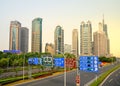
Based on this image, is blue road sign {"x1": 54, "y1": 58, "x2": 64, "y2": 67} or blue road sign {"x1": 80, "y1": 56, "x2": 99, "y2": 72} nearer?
blue road sign {"x1": 80, "y1": 56, "x2": 99, "y2": 72}

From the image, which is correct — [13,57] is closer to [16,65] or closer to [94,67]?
[16,65]

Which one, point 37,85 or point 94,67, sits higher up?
point 94,67

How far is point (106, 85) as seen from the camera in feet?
182

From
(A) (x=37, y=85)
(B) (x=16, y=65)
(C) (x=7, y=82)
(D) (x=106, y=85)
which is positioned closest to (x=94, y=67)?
(D) (x=106, y=85)

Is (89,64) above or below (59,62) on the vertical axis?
above

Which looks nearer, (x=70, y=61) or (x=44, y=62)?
(x=70, y=61)

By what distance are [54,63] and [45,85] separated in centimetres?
3103

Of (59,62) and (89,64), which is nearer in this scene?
(89,64)

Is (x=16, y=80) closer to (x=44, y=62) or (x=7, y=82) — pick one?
(x=7, y=82)

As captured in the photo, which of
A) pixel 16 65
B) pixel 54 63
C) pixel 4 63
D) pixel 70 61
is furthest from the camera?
pixel 16 65

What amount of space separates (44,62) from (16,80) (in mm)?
20376

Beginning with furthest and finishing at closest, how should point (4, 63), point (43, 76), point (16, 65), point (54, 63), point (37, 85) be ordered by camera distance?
point (16, 65) < point (4, 63) < point (54, 63) < point (43, 76) < point (37, 85)

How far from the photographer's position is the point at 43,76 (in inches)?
3147

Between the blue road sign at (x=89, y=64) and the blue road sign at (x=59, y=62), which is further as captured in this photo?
the blue road sign at (x=59, y=62)
